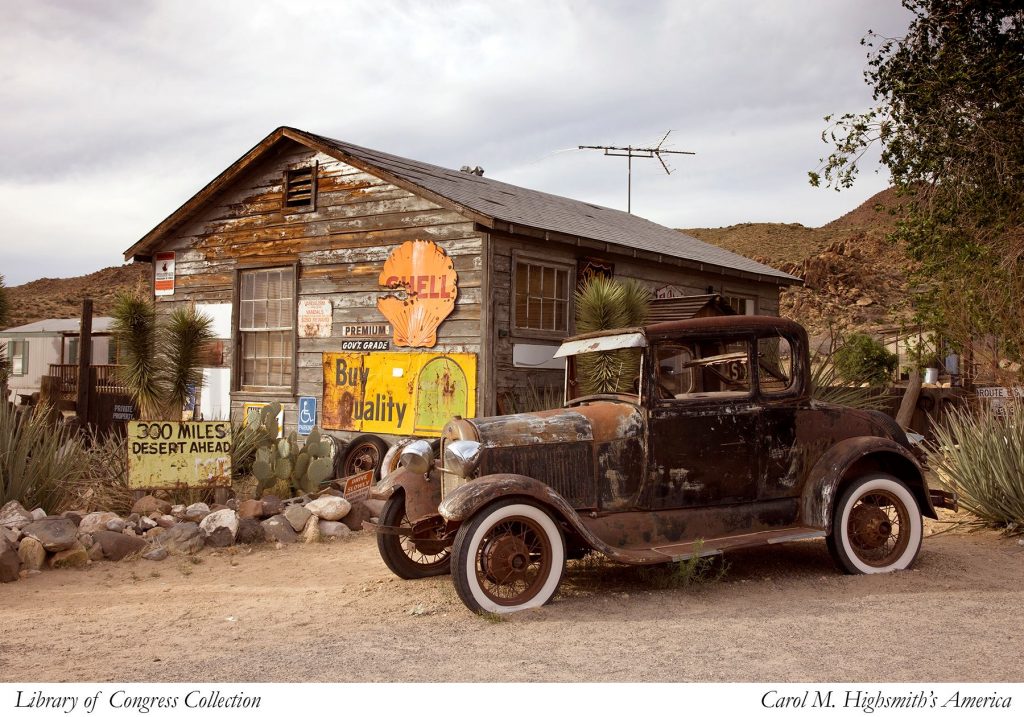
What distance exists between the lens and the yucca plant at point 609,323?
995cm

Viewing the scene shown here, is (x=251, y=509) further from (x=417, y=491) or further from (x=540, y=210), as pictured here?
(x=540, y=210)

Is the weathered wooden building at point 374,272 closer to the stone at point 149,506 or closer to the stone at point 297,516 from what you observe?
the stone at point 297,516

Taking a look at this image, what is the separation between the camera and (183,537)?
7.54 metres

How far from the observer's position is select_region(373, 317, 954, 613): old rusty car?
5.32m

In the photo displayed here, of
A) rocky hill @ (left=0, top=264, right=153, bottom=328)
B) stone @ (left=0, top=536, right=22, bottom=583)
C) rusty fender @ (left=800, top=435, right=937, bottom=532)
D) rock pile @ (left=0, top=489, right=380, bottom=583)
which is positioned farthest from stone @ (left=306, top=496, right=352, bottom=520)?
rocky hill @ (left=0, top=264, right=153, bottom=328)

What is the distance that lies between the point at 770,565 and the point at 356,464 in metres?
6.48

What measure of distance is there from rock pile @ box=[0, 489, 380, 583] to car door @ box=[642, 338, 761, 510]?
3.63 metres

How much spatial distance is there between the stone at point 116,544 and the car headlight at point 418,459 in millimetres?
2666

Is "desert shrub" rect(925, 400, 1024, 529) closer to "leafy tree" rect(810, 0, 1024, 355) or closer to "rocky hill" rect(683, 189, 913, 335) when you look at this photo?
"leafy tree" rect(810, 0, 1024, 355)

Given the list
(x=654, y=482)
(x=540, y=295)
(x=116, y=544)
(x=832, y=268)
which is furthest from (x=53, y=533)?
(x=832, y=268)

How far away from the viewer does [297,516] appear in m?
8.23
